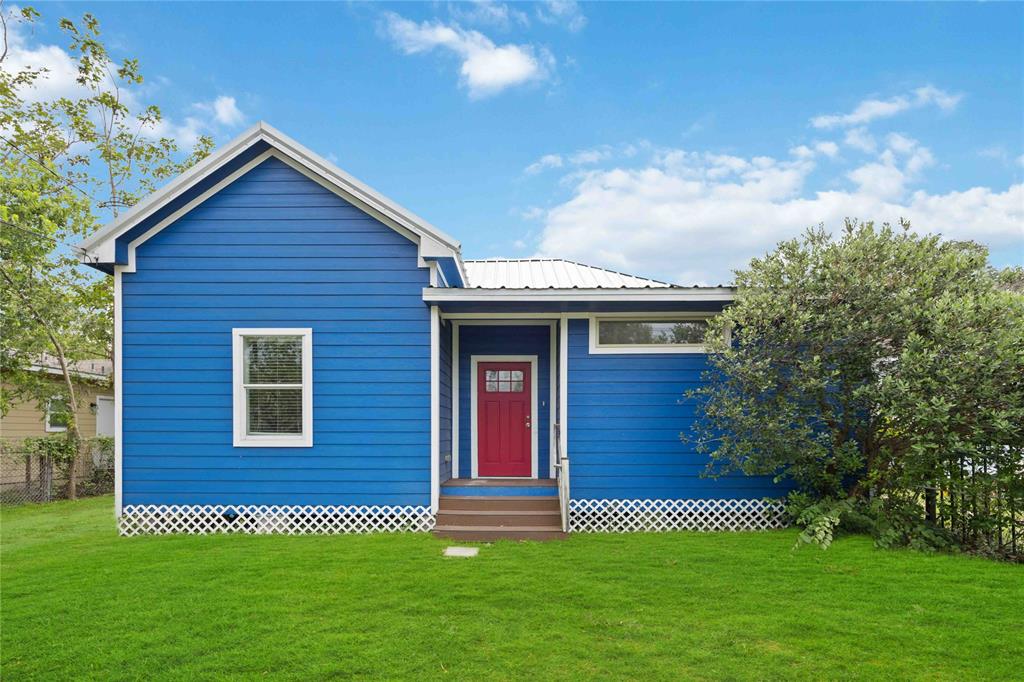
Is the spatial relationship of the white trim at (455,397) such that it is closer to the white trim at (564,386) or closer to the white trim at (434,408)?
the white trim at (434,408)

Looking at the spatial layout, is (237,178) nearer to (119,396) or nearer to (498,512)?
(119,396)

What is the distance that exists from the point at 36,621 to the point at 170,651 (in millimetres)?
1566

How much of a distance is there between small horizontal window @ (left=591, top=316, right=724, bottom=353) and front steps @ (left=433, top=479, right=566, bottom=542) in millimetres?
2160

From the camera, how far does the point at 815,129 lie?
1502 cm

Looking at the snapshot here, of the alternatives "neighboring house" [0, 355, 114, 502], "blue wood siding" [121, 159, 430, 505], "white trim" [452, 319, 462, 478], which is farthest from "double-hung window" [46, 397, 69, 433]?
"white trim" [452, 319, 462, 478]

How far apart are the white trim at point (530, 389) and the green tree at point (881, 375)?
2932 millimetres

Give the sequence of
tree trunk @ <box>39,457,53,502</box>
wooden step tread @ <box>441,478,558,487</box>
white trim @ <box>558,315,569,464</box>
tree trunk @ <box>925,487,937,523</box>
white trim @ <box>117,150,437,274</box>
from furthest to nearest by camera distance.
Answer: tree trunk @ <box>39,457,53,502</box> → wooden step tread @ <box>441,478,558,487</box> → white trim @ <box>558,315,569,464</box> → white trim @ <box>117,150,437,274</box> → tree trunk @ <box>925,487,937,523</box>

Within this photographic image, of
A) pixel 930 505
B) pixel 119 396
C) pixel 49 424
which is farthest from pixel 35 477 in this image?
pixel 930 505

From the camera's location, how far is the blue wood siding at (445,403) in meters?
9.02

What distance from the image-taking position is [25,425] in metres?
15.8

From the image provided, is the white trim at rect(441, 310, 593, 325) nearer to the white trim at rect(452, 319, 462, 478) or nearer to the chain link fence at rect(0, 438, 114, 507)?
the white trim at rect(452, 319, 462, 478)

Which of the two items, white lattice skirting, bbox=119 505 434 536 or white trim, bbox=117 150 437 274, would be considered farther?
white trim, bbox=117 150 437 274

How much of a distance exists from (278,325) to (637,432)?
497 centimetres

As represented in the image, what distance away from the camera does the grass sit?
4219 mm
